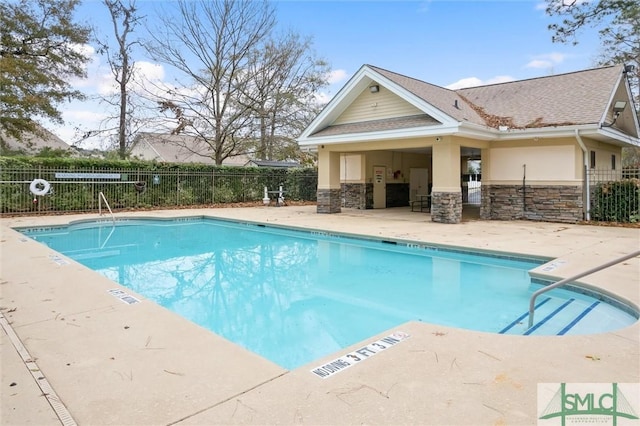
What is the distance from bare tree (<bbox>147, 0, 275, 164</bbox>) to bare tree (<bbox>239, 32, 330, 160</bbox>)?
0.91m

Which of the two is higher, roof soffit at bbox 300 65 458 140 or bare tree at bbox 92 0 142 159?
bare tree at bbox 92 0 142 159

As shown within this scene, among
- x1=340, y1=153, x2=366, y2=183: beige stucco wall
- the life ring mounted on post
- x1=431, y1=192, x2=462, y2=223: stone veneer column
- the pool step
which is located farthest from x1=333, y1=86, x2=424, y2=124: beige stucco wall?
the pool step

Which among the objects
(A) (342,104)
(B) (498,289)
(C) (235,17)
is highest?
(C) (235,17)

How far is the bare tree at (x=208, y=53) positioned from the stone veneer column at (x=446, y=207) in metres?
14.0

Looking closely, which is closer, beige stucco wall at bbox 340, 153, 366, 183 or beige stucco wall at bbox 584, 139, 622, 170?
beige stucco wall at bbox 584, 139, 622, 170

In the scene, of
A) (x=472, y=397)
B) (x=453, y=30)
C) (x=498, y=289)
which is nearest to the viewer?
(x=472, y=397)

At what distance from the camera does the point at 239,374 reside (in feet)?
9.23

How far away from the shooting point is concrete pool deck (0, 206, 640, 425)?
229cm

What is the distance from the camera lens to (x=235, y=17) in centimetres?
2136

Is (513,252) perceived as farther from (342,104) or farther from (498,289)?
(342,104)

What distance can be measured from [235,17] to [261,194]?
945 centimetres

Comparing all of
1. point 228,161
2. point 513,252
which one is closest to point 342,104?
point 513,252

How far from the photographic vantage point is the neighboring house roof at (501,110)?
12.0 metres

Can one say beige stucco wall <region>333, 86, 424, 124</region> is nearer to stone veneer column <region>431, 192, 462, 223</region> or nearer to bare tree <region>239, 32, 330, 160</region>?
stone veneer column <region>431, 192, 462, 223</region>
